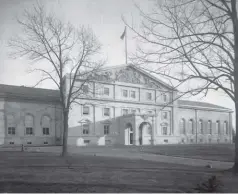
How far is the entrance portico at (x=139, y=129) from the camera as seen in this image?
134 ft

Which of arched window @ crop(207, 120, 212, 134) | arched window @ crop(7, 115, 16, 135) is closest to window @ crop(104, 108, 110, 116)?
arched window @ crop(7, 115, 16, 135)

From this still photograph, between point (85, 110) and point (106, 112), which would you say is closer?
point (85, 110)

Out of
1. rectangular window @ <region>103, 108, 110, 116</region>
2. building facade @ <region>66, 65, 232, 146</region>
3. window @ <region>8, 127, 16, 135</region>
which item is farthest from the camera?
rectangular window @ <region>103, 108, 110, 116</region>

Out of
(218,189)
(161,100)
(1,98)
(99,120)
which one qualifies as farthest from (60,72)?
(161,100)

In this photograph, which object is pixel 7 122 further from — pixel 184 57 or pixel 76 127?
pixel 184 57

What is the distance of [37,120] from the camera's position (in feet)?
121

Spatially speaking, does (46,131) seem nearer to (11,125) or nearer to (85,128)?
(11,125)

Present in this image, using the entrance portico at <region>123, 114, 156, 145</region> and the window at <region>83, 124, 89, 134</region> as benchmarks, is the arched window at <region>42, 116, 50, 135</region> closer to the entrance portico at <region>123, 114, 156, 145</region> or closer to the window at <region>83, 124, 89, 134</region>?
the window at <region>83, 124, 89, 134</region>

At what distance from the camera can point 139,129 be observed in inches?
1688

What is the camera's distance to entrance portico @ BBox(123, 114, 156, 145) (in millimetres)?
40875

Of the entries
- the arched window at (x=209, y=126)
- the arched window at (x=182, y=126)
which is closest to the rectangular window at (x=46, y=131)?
the arched window at (x=182, y=126)

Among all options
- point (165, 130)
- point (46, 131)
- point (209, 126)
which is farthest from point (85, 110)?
point (209, 126)

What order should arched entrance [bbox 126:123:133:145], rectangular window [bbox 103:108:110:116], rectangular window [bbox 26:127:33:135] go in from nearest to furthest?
1. rectangular window [bbox 26:127:33:135]
2. rectangular window [bbox 103:108:110:116]
3. arched entrance [bbox 126:123:133:145]

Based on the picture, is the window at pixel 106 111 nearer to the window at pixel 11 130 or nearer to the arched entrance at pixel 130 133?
the arched entrance at pixel 130 133
